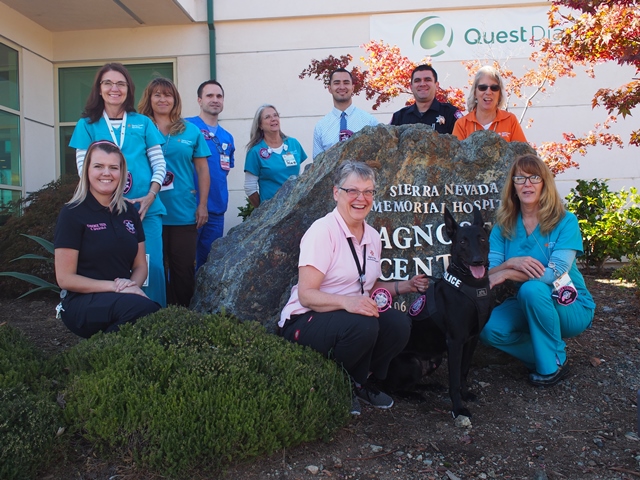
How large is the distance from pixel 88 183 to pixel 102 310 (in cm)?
89

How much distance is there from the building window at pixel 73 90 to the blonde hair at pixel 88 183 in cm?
633

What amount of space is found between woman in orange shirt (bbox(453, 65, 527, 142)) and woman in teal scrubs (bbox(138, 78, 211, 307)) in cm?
239

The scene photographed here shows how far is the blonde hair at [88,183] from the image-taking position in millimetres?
3898

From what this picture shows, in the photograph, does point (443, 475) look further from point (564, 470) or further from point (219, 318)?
point (219, 318)

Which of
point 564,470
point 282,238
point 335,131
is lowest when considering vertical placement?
point 564,470

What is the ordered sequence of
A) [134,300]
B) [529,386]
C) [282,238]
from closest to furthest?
1. [134,300]
2. [529,386]
3. [282,238]

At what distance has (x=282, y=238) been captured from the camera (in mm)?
4465

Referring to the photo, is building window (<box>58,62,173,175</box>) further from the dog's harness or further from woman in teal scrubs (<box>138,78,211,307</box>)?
the dog's harness

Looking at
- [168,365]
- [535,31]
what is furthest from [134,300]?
[535,31]

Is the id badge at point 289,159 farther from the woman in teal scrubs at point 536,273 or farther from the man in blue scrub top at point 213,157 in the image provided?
the woman in teal scrubs at point 536,273

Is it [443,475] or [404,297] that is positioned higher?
[404,297]

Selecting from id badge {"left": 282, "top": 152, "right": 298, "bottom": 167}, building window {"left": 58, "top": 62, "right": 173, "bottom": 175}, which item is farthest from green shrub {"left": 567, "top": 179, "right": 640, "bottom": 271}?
building window {"left": 58, "top": 62, "right": 173, "bottom": 175}

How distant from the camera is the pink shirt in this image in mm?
3479

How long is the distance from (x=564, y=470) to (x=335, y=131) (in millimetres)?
3786
